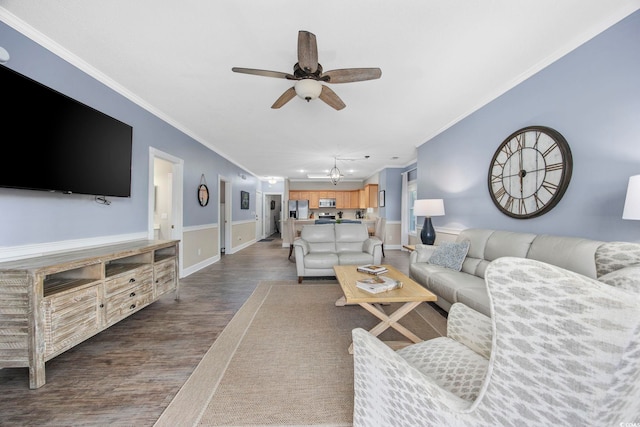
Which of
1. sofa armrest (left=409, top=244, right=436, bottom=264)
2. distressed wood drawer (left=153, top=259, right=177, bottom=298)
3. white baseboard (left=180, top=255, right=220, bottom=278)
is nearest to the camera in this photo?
distressed wood drawer (left=153, top=259, right=177, bottom=298)

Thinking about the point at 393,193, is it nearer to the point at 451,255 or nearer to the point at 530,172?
the point at 451,255

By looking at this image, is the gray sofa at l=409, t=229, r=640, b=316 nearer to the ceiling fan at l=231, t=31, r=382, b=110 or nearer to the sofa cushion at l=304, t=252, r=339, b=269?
the sofa cushion at l=304, t=252, r=339, b=269

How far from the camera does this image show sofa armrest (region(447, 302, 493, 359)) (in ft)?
3.74

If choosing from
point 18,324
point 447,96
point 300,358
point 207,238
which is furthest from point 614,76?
point 207,238

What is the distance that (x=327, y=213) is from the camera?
9.88 metres

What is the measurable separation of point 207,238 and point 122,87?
2913mm

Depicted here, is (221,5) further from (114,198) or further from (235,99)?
(114,198)

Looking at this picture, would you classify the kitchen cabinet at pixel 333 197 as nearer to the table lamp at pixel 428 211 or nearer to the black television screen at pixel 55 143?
the table lamp at pixel 428 211

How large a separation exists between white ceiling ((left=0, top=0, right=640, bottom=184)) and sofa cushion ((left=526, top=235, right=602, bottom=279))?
5.41 ft

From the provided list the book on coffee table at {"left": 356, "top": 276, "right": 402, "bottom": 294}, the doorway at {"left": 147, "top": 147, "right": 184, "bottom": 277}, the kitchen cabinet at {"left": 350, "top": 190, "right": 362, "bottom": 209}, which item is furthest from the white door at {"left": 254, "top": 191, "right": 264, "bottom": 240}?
the book on coffee table at {"left": 356, "top": 276, "right": 402, "bottom": 294}

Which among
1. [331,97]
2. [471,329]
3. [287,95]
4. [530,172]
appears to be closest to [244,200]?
[287,95]

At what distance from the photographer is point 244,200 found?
7125 mm

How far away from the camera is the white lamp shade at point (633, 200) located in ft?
4.41

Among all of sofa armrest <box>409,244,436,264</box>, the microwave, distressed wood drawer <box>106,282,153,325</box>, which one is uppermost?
Result: the microwave
